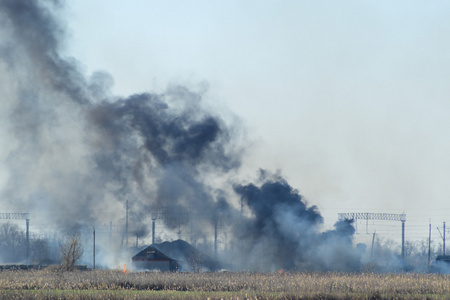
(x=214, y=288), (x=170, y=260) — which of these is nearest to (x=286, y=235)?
(x=170, y=260)

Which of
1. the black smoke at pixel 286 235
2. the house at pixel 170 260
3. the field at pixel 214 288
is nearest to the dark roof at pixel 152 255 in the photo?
the house at pixel 170 260

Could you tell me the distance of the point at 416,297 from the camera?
59.9 m

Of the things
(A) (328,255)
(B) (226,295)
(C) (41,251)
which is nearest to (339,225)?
(A) (328,255)

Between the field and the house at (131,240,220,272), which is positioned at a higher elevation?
the field

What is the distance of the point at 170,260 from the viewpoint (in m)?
114

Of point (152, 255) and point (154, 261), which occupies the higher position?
point (152, 255)

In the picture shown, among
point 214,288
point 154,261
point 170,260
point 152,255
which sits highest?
point 214,288

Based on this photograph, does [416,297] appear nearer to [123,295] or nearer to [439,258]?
[123,295]

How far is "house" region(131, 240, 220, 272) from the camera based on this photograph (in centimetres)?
11312

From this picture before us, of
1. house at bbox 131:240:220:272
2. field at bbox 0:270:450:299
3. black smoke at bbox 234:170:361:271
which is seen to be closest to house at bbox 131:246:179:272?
house at bbox 131:240:220:272

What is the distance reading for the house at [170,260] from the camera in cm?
11312

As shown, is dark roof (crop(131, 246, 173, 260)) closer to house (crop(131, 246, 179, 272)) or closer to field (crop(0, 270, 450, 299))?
house (crop(131, 246, 179, 272))

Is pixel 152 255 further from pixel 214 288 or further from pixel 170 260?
pixel 214 288

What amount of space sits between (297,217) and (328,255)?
938cm
